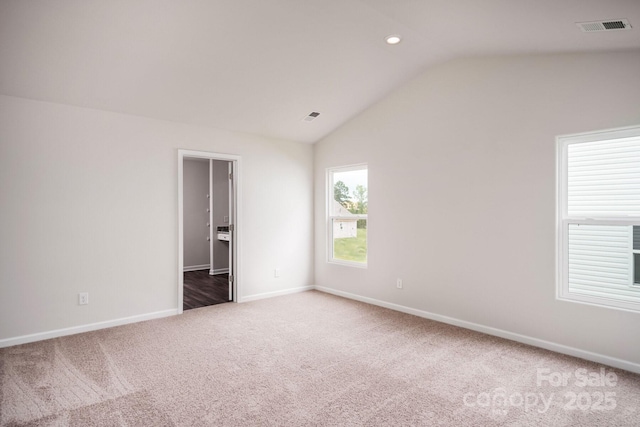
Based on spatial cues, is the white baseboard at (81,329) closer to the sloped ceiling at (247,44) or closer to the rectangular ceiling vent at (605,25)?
the sloped ceiling at (247,44)

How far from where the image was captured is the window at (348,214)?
202 inches

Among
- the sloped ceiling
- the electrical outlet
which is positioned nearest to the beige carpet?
the electrical outlet

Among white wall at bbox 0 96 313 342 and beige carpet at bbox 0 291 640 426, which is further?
white wall at bbox 0 96 313 342

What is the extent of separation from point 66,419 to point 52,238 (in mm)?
2077

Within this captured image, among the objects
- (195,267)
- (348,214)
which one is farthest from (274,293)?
(195,267)

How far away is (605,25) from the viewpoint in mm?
2500

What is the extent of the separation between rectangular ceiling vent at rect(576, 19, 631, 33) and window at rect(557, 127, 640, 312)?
0.84 meters

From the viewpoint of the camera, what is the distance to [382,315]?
4.36 m

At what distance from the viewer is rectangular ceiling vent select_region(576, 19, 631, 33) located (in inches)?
95.7

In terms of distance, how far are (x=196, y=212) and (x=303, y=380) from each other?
227 inches

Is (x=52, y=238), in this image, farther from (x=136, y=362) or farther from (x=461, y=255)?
(x=461, y=255)

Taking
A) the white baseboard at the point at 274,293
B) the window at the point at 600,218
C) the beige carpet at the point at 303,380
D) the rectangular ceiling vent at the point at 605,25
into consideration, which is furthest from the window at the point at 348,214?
the rectangular ceiling vent at the point at 605,25

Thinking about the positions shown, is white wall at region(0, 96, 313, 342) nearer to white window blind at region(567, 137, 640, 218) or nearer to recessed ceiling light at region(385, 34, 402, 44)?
recessed ceiling light at region(385, 34, 402, 44)

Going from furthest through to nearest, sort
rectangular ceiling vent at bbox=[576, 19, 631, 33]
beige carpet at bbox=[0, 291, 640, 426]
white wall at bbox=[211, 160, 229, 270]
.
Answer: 1. white wall at bbox=[211, 160, 229, 270]
2. rectangular ceiling vent at bbox=[576, 19, 631, 33]
3. beige carpet at bbox=[0, 291, 640, 426]
